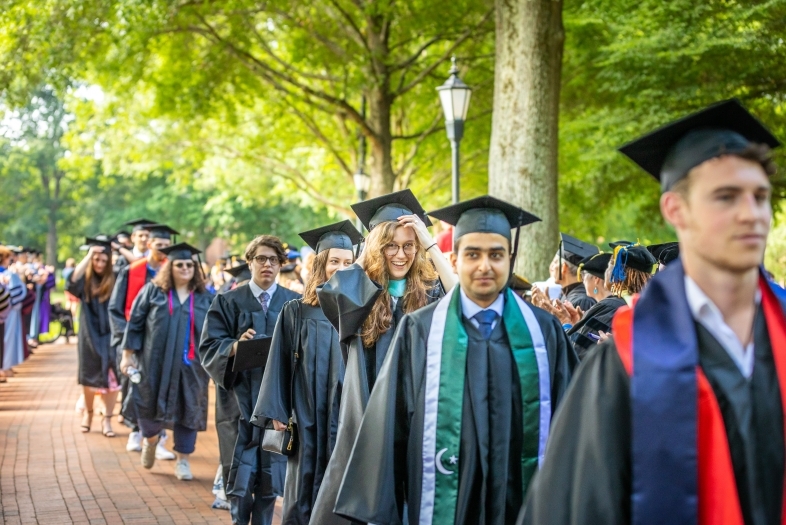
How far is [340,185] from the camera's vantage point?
3325 centimetres

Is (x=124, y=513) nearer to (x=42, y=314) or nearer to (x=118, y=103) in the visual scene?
(x=42, y=314)

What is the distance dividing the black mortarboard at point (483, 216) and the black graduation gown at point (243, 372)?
136 inches

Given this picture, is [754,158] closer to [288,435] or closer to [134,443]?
[288,435]

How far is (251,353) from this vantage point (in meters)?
7.21

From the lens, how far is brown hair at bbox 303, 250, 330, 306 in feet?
20.2

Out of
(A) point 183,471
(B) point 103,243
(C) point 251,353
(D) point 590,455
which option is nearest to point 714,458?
(D) point 590,455

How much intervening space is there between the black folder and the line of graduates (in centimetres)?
18

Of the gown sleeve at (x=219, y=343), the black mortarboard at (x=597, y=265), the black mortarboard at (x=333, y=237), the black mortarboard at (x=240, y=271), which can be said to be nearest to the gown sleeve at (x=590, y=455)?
the black mortarboard at (x=333, y=237)

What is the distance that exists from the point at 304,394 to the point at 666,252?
2270 millimetres

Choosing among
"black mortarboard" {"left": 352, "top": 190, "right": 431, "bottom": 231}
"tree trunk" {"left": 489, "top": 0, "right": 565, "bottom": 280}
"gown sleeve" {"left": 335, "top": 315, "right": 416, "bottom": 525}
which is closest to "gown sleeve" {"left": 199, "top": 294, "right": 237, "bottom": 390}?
"black mortarboard" {"left": 352, "top": 190, "right": 431, "bottom": 231}

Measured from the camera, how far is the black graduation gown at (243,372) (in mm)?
7086

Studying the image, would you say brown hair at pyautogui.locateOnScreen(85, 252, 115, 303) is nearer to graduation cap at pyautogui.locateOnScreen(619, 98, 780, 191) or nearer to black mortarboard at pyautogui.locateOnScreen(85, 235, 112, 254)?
black mortarboard at pyautogui.locateOnScreen(85, 235, 112, 254)

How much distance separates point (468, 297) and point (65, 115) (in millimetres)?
64294

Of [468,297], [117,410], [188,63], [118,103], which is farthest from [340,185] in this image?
[468,297]
